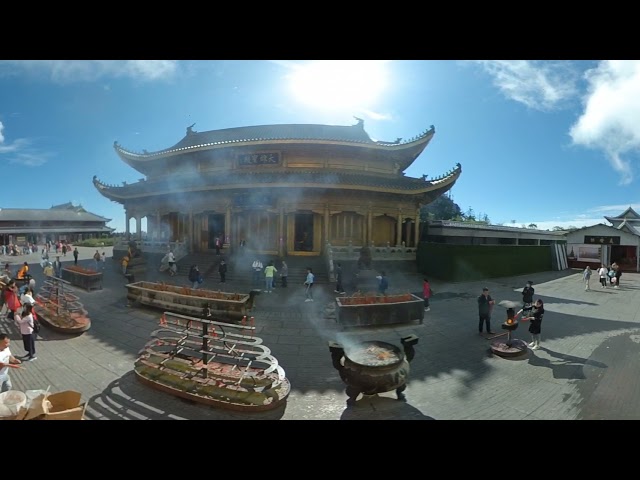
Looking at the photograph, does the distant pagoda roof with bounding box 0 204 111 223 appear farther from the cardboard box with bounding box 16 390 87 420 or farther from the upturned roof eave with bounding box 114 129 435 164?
the cardboard box with bounding box 16 390 87 420

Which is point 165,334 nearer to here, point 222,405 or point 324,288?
point 222,405

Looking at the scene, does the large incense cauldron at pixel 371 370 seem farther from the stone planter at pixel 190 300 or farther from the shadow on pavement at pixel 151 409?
the stone planter at pixel 190 300

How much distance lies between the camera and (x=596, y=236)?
16.0 meters

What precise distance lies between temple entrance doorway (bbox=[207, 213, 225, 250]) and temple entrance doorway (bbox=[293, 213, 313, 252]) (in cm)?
442

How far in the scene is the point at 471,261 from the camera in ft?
34.1

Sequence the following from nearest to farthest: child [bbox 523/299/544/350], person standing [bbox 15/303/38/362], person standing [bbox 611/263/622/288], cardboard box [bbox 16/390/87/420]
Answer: cardboard box [bbox 16/390/87/420], person standing [bbox 15/303/38/362], child [bbox 523/299/544/350], person standing [bbox 611/263/622/288]

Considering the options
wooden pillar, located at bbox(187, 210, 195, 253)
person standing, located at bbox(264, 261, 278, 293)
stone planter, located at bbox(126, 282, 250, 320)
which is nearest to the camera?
stone planter, located at bbox(126, 282, 250, 320)

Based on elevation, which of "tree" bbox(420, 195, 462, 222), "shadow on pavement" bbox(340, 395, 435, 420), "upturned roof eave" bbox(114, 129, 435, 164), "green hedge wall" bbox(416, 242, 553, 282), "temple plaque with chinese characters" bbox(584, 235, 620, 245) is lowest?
"shadow on pavement" bbox(340, 395, 435, 420)

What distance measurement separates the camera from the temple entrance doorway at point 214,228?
15406mm

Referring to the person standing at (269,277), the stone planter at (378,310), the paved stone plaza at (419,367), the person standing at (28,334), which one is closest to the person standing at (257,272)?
the person standing at (269,277)

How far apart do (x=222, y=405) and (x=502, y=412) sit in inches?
152

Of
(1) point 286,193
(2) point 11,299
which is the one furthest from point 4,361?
(1) point 286,193

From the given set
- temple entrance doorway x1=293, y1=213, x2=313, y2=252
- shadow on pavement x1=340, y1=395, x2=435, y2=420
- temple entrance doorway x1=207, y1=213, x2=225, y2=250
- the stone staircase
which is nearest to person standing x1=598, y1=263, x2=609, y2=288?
the stone staircase

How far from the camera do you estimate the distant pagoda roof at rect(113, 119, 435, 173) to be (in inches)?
579
